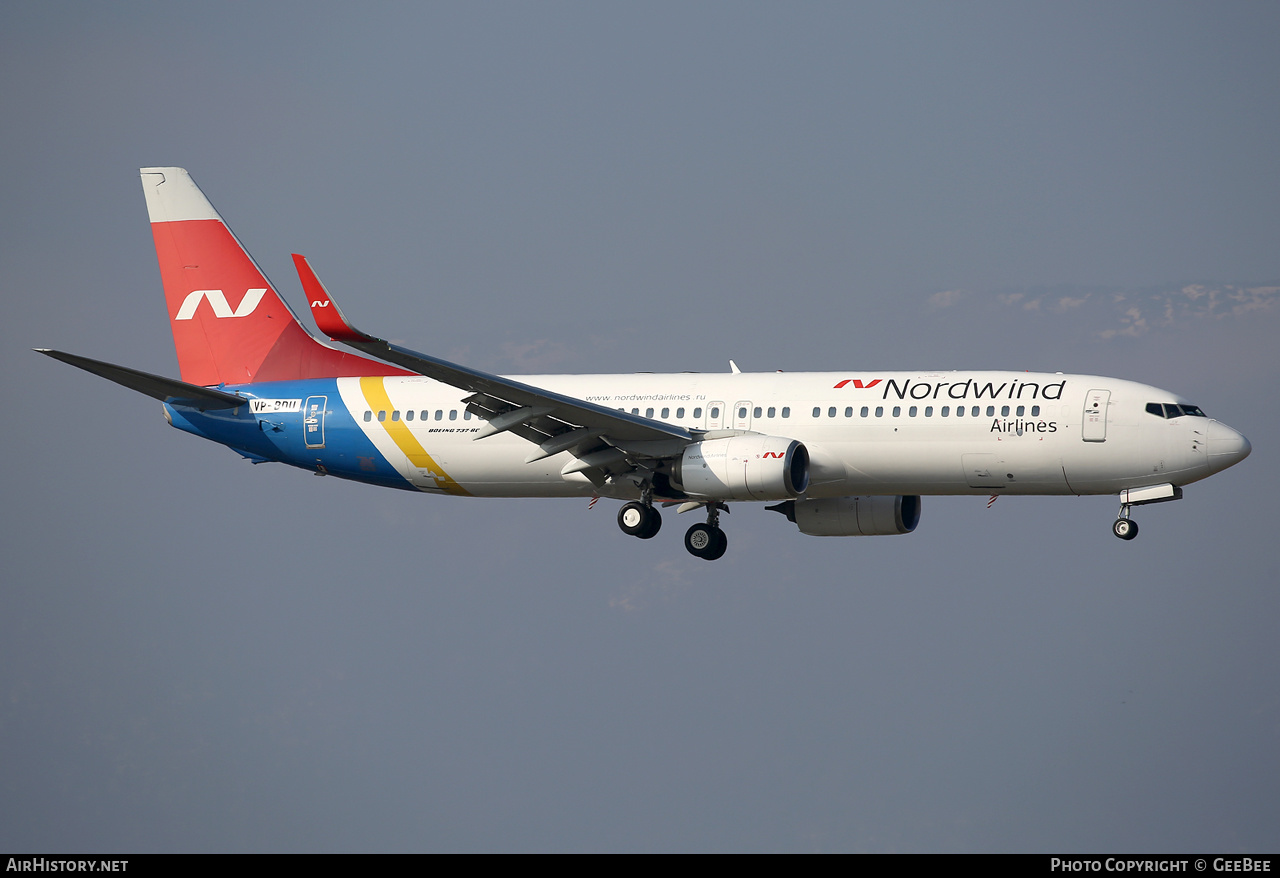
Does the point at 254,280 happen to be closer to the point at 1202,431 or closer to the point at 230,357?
the point at 230,357

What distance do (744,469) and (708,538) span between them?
17.3 feet

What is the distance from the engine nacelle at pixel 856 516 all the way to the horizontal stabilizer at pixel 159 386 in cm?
1709

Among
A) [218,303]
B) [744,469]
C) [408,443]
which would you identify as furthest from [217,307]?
[744,469]

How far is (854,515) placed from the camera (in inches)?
1703

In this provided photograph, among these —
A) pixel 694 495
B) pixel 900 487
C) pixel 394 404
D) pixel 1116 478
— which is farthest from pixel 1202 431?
pixel 394 404

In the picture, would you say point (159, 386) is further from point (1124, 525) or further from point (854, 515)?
point (1124, 525)

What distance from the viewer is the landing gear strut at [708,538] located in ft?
137

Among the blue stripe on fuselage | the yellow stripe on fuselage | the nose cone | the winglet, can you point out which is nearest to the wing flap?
the winglet

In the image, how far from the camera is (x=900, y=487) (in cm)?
3853

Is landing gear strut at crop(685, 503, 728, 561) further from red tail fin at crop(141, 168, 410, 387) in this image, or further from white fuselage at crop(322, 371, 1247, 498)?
red tail fin at crop(141, 168, 410, 387)

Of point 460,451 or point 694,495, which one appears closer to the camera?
point 694,495

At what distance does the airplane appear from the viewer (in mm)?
36938

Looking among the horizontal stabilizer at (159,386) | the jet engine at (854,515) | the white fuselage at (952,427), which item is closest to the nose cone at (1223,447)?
the white fuselage at (952,427)
